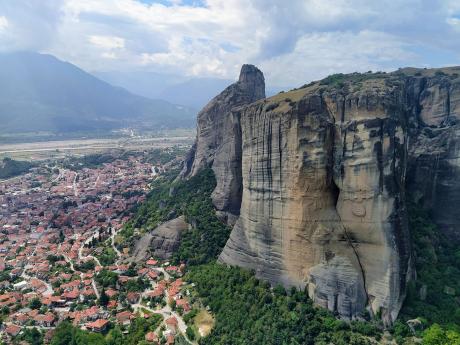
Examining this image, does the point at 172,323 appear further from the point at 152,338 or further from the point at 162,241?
the point at 162,241

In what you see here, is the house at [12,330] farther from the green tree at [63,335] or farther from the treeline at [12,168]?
the treeline at [12,168]

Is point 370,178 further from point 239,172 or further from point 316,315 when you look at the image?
point 239,172

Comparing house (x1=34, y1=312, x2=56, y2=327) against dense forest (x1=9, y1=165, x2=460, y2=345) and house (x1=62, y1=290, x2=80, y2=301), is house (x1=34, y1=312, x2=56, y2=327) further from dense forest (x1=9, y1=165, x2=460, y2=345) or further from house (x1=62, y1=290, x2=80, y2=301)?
house (x1=62, y1=290, x2=80, y2=301)

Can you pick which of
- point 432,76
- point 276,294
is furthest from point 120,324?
point 432,76

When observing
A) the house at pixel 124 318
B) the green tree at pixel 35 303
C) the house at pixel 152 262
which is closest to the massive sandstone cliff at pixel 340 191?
the house at pixel 124 318

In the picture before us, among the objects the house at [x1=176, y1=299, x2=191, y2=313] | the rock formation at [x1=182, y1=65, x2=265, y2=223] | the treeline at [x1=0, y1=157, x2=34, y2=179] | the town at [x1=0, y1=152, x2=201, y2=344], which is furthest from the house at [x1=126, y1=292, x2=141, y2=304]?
the treeline at [x1=0, y1=157, x2=34, y2=179]

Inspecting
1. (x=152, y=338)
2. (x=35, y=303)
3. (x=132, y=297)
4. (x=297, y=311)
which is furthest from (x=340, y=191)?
(x=35, y=303)

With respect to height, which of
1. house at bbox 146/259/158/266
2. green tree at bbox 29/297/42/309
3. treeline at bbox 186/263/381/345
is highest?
treeline at bbox 186/263/381/345
